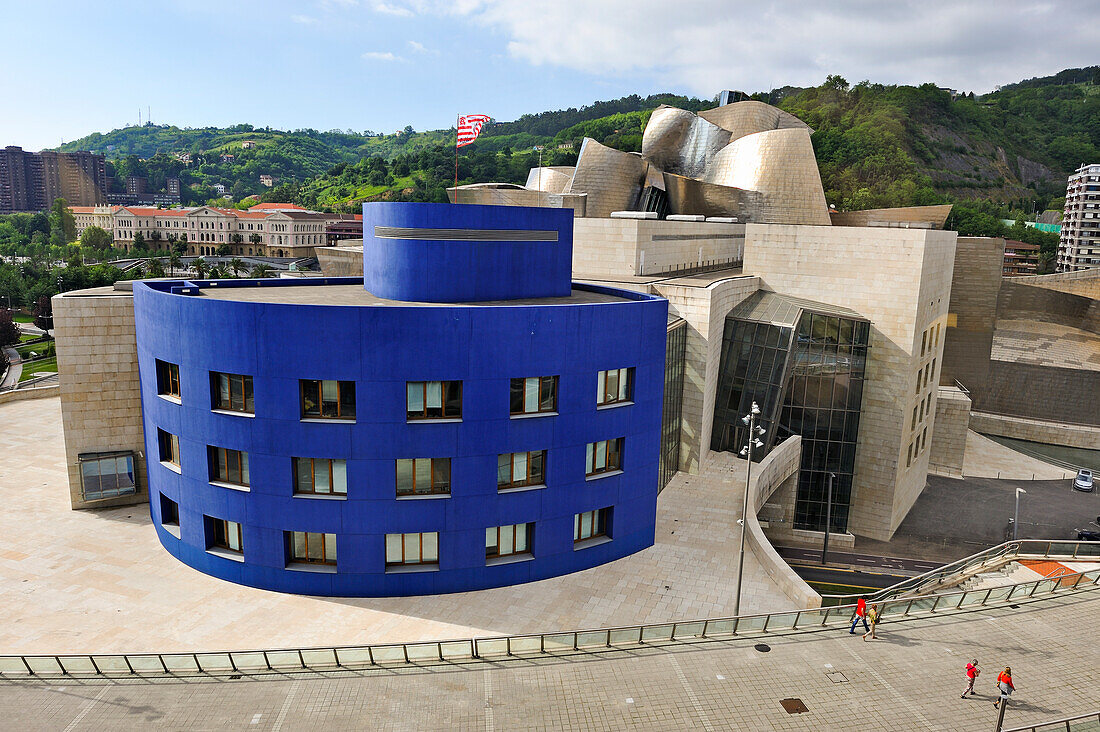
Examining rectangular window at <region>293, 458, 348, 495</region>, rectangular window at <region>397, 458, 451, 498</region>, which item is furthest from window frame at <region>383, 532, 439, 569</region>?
rectangular window at <region>293, 458, 348, 495</region>

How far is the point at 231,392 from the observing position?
22.2 metres

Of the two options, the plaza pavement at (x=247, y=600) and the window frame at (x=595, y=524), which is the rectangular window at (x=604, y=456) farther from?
the plaza pavement at (x=247, y=600)

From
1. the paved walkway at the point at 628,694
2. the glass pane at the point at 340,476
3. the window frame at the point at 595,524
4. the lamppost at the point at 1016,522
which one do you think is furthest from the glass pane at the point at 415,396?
the lamppost at the point at 1016,522

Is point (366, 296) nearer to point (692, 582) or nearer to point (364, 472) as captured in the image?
point (364, 472)

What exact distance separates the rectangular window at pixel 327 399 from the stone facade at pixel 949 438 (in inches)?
1994

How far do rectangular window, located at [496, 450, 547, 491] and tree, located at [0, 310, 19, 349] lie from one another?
3637 inches

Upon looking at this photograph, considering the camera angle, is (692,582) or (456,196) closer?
(692,582)

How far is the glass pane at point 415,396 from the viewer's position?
70.7 feet

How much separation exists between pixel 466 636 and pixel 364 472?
5833mm

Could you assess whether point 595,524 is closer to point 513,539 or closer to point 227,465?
point 513,539

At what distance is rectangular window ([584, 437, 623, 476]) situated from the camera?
24.5 m

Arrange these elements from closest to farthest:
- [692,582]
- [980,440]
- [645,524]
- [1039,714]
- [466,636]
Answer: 1. [1039,714]
2. [466,636]
3. [692,582]
4. [645,524]
5. [980,440]

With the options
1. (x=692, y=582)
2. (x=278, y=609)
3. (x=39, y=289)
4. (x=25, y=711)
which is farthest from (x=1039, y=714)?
(x=39, y=289)

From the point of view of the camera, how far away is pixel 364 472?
70.8 ft
